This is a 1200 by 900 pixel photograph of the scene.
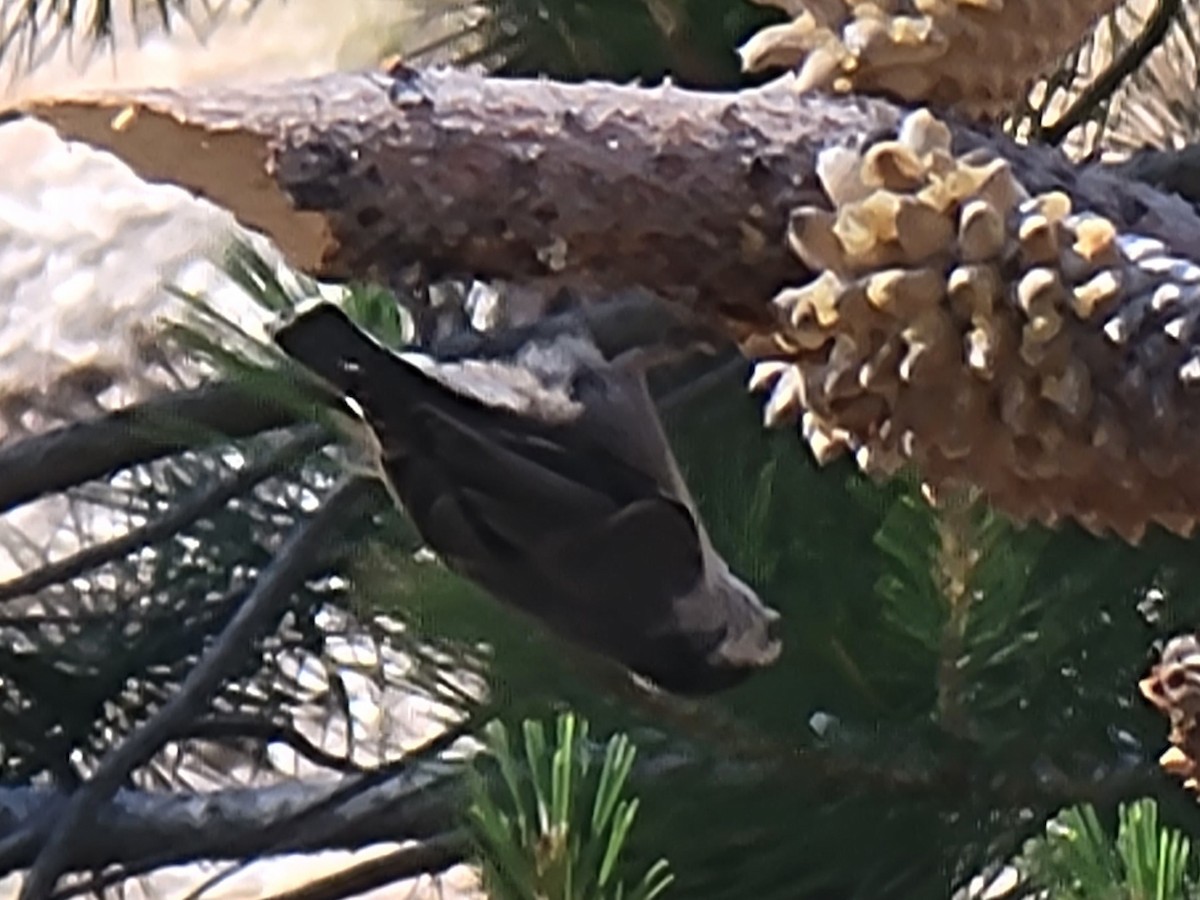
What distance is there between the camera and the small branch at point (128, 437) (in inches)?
21.5

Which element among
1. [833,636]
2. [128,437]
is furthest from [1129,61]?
[128,437]

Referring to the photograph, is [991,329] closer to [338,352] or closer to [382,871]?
[338,352]

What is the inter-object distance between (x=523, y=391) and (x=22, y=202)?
1713 mm

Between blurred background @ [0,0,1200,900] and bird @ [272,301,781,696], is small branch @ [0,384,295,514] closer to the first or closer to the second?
blurred background @ [0,0,1200,900]

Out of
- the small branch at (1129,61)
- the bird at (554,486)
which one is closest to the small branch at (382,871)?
the small branch at (1129,61)

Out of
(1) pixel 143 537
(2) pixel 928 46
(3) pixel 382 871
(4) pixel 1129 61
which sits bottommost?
(3) pixel 382 871

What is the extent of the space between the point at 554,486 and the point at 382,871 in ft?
1.67

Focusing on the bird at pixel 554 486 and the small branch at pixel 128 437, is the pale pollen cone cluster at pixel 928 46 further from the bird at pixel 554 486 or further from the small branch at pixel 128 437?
the small branch at pixel 128 437

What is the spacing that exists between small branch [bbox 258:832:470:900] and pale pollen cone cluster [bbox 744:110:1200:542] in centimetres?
44

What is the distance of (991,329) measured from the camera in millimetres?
191

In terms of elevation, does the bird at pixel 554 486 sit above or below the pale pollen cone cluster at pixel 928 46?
below

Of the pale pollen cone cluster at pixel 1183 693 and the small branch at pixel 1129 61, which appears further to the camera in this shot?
the small branch at pixel 1129 61

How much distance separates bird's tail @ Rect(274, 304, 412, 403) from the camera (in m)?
0.18

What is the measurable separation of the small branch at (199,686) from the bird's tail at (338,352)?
329mm
